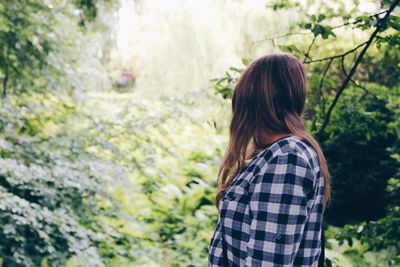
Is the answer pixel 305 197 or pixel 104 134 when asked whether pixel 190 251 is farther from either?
pixel 305 197

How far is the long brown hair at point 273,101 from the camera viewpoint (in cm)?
146

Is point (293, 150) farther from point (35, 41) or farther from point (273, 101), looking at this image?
point (35, 41)

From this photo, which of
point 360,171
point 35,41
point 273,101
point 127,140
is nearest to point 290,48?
point 273,101

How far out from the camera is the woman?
4.32 ft

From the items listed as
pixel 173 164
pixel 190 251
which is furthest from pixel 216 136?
pixel 190 251

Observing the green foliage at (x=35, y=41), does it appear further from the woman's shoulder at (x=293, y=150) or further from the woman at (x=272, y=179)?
the woman's shoulder at (x=293, y=150)

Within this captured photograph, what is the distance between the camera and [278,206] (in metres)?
1.31

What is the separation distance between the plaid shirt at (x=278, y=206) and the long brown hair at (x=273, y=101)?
6 centimetres

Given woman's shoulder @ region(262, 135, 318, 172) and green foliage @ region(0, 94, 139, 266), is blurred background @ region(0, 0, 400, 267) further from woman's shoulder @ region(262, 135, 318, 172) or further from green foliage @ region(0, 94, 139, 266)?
woman's shoulder @ region(262, 135, 318, 172)

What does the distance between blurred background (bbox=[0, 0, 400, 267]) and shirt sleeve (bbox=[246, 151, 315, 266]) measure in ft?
2.70

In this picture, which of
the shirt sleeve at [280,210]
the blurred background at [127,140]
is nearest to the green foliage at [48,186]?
the blurred background at [127,140]

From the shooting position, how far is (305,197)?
1.33 metres

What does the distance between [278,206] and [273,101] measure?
0.32 m

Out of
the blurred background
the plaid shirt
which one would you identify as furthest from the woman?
the blurred background
